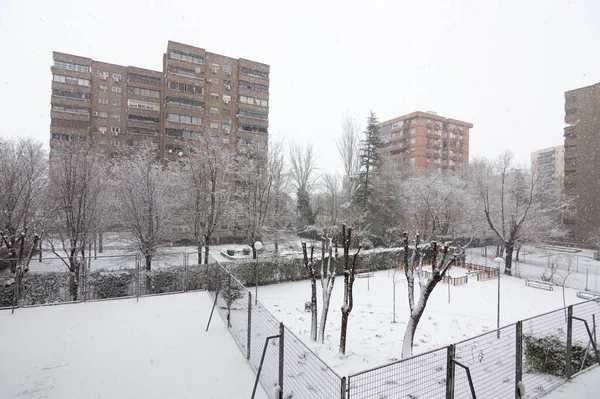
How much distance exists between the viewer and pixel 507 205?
88.2 ft

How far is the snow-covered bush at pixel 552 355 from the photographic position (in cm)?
544

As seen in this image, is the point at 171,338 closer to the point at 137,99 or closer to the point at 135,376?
the point at 135,376

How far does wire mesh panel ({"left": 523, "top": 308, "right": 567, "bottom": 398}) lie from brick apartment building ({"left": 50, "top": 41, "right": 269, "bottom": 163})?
33294 mm

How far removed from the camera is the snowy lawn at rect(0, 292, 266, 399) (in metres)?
4.60

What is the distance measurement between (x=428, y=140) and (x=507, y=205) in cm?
3282

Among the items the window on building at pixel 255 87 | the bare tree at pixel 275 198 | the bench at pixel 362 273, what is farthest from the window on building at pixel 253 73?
the bench at pixel 362 273

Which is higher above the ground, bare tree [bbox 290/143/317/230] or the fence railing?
bare tree [bbox 290/143/317/230]

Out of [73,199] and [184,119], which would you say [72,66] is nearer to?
[184,119]

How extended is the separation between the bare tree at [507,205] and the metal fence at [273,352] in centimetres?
2197

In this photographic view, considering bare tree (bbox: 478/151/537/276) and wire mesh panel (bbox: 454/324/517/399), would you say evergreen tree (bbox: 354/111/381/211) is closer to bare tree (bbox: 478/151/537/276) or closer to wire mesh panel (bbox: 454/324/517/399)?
bare tree (bbox: 478/151/537/276)

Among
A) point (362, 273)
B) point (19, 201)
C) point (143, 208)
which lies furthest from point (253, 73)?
point (19, 201)

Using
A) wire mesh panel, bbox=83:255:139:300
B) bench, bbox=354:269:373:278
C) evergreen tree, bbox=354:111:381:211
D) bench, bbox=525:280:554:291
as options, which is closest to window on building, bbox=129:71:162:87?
evergreen tree, bbox=354:111:381:211

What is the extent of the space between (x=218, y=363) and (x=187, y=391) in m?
0.91

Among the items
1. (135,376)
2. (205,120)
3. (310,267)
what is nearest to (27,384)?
(135,376)
